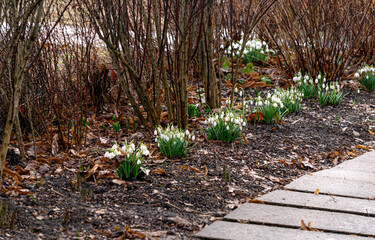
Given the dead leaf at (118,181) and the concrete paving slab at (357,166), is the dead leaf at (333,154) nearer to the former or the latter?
the concrete paving slab at (357,166)

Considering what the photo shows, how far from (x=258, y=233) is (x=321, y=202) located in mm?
723

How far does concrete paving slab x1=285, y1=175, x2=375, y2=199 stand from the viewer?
3193 mm

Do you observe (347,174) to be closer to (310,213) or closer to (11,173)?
(310,213)

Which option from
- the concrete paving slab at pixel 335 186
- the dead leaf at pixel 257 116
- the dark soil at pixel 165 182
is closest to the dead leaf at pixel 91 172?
the dark soil at pixel 165 182

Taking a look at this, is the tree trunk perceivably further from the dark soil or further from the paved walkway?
the paved walkway

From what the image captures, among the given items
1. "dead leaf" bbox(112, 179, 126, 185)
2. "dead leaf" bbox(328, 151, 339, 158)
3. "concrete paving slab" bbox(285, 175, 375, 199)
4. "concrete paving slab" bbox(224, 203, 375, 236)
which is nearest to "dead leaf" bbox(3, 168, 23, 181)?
"dead leaf" bbox(112, 179, 126, 185)

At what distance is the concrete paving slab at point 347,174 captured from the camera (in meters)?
3.56

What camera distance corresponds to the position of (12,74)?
11.8ft

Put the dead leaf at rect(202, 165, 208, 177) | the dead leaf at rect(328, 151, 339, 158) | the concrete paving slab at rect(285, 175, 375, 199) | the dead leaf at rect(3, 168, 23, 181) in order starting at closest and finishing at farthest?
the dead leaf at rect(3, 168, 23, 181), the concrete paving slab at rect(285, 175, 375, 199), the dead leaf at rect(202, 165, 208, 177), the dead leaf at rect(328, 151, 339, 158)

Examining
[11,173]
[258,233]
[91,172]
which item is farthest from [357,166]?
[11,173]

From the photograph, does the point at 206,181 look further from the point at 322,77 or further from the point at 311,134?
the point at 322,77

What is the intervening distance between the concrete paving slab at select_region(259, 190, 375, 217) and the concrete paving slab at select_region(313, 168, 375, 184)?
0.52 meters

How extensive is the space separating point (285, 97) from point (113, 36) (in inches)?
93.7

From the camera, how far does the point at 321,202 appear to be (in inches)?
117
